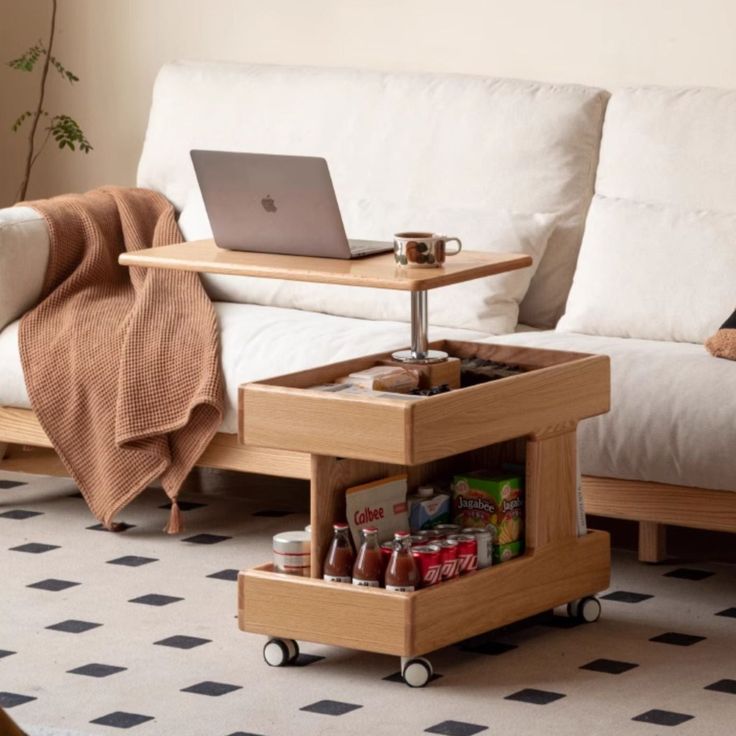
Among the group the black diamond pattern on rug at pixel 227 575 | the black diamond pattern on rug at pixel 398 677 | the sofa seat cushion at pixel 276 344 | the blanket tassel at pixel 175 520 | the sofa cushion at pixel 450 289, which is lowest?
the black diamond pattern on rug at pixel 398 677

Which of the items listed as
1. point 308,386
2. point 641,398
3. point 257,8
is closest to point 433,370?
point 308,386

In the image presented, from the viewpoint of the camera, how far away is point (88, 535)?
→ 3375mm

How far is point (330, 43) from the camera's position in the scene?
4.22m

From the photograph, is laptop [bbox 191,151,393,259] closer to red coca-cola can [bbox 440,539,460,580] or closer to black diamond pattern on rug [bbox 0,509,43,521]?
red coca-cola can [bbox 440,539,460,580]

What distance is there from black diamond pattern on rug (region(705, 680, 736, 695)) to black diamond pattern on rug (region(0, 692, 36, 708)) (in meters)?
0.97

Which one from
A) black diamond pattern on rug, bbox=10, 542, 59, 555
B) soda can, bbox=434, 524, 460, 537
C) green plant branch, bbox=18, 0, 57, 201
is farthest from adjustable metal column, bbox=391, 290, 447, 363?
green plant branch, bbox=18, 0, 57, 201

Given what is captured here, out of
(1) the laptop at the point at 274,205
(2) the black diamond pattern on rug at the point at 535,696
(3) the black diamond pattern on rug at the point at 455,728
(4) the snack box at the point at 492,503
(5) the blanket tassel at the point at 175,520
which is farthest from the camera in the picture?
(5) the blanket tassel at the point at 175,520

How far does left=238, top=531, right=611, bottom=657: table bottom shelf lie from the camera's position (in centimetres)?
250

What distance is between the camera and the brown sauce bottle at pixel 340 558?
8.39 feet

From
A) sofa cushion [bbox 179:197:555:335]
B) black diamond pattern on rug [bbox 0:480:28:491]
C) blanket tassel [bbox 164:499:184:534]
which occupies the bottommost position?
black diamond pattern on rug [bbox 0:480:28:491]

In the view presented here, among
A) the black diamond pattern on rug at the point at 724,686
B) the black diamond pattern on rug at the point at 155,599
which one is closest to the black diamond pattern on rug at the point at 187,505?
the black diamond pattern on rug at the point at 155,599

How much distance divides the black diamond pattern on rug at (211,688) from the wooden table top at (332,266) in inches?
24.3

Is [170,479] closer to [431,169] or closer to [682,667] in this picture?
[431,169]

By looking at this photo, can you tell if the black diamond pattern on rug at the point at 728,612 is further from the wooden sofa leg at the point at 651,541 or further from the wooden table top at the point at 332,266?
the wooden table top at the point at 332,266
